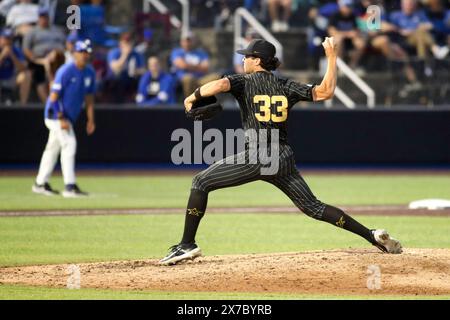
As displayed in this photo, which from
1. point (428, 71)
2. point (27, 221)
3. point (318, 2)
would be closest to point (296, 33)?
point (318, 2)

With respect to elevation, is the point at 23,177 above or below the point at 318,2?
below

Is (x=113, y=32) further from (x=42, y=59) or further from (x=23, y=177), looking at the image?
(x=23, y=177)

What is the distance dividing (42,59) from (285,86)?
11.7 metres

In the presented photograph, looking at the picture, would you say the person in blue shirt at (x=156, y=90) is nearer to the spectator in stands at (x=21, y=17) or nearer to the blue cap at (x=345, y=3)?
the spectator in stands at (x=21, y=17)

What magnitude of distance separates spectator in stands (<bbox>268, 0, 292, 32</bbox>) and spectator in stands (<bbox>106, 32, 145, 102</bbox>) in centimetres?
385

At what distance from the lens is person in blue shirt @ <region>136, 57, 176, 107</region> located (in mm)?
20955

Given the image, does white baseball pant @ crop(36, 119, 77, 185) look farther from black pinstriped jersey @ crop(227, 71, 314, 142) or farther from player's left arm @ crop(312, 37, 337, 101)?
player's left arm @ crop(312, 37, 337, 101)

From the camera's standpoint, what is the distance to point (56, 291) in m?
8.48

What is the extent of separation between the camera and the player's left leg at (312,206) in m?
9.43

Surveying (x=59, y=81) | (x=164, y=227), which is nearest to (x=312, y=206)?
(x=164, y=227)

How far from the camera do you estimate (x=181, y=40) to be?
75.0 ft

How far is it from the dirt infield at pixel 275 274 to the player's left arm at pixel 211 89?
150 centimetres

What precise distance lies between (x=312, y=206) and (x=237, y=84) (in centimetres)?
129

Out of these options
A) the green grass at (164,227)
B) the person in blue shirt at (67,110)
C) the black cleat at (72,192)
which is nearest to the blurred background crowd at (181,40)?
the green grass at (164,227)
